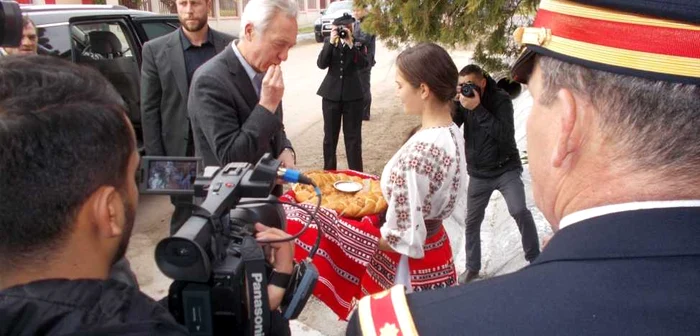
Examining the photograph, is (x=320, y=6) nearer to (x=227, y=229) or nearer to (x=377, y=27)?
(x=377, y=27)

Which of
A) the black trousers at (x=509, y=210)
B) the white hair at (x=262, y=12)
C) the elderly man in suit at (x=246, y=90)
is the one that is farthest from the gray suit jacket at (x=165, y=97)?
the black trousers at (x=509, y=210)

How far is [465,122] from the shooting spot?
3.55 meters

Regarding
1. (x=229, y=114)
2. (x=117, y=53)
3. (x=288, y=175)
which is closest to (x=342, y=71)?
(x=117, y=53)

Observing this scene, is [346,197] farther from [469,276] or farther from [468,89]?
[469,276]

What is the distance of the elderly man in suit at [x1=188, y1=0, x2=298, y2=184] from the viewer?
7.48 feet

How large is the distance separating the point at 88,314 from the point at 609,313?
82cm

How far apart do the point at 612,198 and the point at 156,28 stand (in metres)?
5.68

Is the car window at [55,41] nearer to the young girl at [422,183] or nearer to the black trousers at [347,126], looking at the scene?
the black trousers at [347,126]

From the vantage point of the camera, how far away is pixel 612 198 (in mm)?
741

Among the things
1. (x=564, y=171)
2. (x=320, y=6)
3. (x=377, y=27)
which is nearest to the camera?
(x=564, y=171)

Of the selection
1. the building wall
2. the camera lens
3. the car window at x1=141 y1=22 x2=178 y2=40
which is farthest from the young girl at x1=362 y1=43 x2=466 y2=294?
the building wall

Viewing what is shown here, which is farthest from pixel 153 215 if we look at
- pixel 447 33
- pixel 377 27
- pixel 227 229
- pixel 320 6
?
pixel 320 6

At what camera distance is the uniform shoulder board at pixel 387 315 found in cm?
74

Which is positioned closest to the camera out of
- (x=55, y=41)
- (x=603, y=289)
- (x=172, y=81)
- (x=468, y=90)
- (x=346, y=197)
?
(x=603, y=289)
